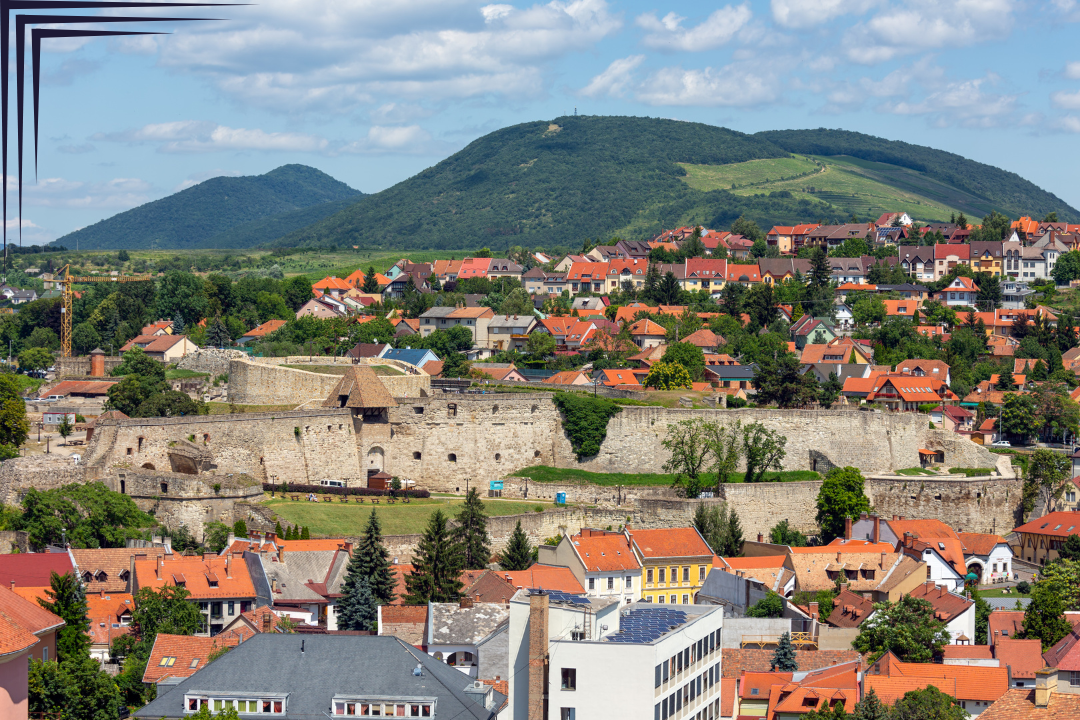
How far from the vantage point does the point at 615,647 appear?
1091 inches

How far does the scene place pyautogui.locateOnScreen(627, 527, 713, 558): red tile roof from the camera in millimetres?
50188

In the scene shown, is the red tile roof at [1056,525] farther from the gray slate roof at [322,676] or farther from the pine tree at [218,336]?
the pine tree at [218,336]

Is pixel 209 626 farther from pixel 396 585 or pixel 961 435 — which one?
pixel 961 435

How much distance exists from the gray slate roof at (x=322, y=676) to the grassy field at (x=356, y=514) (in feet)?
57.5

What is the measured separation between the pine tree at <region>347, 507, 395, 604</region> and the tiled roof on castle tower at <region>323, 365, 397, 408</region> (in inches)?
531

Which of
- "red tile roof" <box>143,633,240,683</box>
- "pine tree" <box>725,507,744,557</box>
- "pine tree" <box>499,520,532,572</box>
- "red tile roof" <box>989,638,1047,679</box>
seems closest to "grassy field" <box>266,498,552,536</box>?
"pine tree" <box>499,520,532,572</box>

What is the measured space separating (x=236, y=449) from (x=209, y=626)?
42.4ft

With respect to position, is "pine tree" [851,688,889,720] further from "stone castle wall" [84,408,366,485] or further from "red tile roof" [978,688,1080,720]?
"stone castle wall" [84,408,366,485]

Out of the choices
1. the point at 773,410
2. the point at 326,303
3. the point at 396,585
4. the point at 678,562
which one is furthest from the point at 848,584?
the point at 326,303

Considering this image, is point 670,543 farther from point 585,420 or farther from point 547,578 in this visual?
point 585,420

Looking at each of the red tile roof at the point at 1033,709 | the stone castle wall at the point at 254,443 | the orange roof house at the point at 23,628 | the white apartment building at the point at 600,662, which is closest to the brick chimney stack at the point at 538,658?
the white apartment building at the point at 600,662

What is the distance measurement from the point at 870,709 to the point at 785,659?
19.1 feet

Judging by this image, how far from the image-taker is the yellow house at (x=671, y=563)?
4947 centimetres

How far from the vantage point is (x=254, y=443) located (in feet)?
173
